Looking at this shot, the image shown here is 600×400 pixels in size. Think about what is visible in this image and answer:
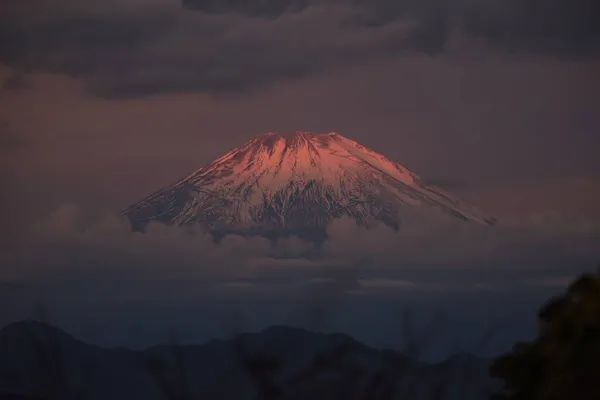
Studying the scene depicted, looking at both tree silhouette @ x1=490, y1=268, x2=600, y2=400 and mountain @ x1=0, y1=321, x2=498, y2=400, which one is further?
tree silhouette @ x1=490, y1=268, x2=600, y2=400

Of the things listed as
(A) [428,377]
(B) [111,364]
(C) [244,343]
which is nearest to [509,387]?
(A) [428,377]

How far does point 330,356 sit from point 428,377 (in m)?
2.64

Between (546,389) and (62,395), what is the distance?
6.60 meters

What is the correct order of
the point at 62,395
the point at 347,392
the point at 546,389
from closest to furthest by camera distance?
the point at 62,395 < the point at 347,392 < the point at 546,389

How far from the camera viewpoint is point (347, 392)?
1338 cm

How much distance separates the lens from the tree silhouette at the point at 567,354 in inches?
524

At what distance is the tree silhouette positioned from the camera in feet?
43.7

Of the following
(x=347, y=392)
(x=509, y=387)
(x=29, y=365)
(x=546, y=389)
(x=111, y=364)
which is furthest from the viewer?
(x=111, y=364)

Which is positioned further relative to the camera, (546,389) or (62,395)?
(546,389)

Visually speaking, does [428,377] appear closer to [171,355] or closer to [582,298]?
[582,298]

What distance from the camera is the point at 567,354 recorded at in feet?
46.9

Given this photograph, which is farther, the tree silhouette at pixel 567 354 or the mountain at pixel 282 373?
the tree silhouette at pixel 567 354

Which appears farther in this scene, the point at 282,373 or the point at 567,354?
the point at 567,354

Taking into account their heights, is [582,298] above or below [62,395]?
above
